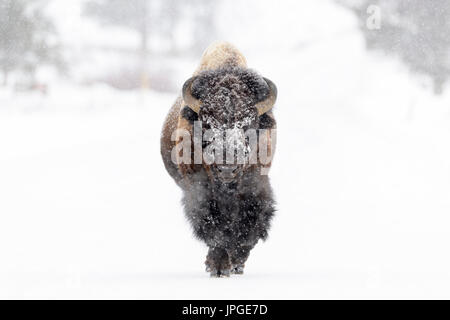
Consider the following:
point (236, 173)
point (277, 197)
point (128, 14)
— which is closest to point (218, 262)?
point (236, 173)

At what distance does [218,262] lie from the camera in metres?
6.58

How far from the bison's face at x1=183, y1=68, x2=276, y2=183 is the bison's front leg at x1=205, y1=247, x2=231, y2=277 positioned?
76 centimetres

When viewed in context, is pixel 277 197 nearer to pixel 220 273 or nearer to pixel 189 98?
pixel 220 273

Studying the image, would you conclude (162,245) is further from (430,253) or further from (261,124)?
(430,253)

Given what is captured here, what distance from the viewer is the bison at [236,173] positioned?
635 centimetres

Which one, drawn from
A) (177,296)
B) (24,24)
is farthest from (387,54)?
(177,296)

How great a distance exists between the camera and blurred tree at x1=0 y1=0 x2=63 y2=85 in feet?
79.7

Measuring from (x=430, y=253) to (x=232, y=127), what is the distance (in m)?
3.23

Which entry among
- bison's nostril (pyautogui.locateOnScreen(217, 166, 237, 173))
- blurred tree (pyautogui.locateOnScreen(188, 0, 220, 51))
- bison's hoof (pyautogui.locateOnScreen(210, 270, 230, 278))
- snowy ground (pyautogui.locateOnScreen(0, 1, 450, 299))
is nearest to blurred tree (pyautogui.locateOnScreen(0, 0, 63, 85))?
snowy ground (pyautogui.locateOnScreen(0, 1, 450, 299))

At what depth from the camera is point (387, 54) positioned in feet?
92.1

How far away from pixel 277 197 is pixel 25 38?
19.0m

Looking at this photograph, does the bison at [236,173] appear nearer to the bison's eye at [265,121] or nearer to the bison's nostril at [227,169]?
the bison's eye at [265,121]

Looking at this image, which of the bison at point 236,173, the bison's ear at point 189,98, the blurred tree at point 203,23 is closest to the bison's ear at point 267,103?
the bison at point 236,173

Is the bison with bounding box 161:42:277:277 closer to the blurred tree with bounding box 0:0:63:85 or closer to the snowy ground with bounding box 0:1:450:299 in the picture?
the snowy ground with bounding box 0:1:450:299
